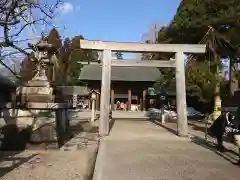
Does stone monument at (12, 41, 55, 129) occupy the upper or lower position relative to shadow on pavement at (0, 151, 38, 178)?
upper

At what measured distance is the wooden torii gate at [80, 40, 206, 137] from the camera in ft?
51.8

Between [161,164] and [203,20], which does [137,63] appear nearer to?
[161,164]

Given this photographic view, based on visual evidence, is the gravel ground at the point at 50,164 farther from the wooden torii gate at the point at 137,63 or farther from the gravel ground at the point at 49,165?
the wooden torii gate at the point at 137,63

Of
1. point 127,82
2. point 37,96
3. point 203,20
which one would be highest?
point 203,20

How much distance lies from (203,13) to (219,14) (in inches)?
62.0

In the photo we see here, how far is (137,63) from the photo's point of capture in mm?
16438

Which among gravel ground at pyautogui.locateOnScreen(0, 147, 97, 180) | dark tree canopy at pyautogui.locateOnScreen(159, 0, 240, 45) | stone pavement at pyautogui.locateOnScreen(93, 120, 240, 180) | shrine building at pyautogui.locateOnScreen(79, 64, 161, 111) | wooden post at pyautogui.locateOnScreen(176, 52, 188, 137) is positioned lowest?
gravel ground at pyautogui.locateOnScreen(0, 147, 97, 180)

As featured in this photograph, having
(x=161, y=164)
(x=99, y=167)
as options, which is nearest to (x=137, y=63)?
(x=161, y=164)

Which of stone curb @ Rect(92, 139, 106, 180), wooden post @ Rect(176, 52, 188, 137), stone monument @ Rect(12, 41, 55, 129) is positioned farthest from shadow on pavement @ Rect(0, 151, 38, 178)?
wooden post @ Rect(176, 52, 188, 137)

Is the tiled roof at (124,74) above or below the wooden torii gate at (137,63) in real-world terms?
above

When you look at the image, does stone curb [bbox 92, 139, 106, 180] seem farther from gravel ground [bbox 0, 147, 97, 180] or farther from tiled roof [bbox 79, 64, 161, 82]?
tiled roof [bbox 79, 64, 161, 82]

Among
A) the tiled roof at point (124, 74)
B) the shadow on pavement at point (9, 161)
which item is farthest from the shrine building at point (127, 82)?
the shadow on pavement at point (9, 161)

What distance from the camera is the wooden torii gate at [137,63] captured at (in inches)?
621

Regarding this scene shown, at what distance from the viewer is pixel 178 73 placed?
16141mm
